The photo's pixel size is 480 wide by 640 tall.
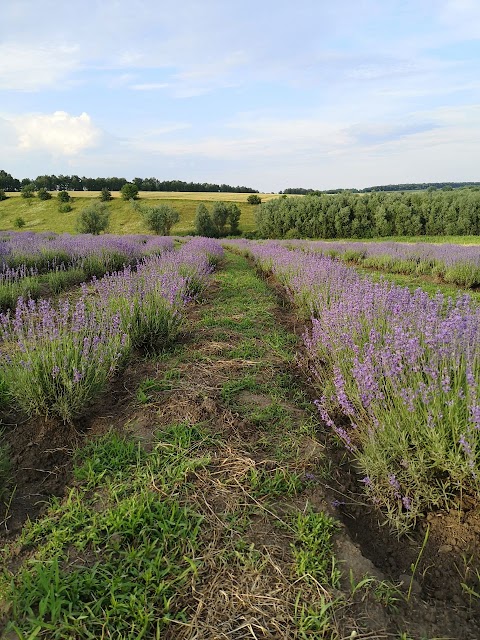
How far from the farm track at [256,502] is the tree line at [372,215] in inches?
1622

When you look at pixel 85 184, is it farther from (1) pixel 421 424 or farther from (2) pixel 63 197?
(1) pixel 421 424

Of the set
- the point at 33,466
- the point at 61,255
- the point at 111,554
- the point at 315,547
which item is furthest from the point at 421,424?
the point at 61,255


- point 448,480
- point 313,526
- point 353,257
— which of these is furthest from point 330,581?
point 353,257

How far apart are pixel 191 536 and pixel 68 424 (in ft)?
4.60

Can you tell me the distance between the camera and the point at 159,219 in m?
44.7

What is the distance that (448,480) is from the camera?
2119mm

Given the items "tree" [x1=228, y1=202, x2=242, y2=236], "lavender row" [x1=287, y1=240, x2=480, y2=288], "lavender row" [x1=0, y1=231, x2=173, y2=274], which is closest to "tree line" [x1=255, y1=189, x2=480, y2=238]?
"tree" [x1=228, y1=202, x2=242, y2=236]

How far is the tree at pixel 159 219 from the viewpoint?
147 feet

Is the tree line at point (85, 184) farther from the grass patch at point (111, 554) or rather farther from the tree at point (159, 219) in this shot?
the grass patch at point (111, 554)

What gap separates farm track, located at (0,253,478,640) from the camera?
1578mm

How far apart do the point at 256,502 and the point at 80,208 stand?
58.1 metres

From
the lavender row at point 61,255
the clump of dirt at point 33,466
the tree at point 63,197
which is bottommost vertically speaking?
the clump of dirt at point 33,466

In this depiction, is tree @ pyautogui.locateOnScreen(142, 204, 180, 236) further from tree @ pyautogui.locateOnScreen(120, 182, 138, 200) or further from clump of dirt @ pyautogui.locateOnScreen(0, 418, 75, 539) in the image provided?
clump of dirt @ pyautogui.locateOnScreen(0, 418, 75, 539)

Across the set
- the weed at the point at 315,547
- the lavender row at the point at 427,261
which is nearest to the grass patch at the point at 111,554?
the weed at the point at 315,547
